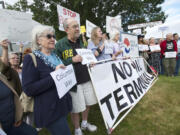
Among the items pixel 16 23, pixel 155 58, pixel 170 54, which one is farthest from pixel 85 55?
pixel 155 58

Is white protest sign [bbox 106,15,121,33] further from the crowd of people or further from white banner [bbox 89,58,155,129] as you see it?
the crowd of people

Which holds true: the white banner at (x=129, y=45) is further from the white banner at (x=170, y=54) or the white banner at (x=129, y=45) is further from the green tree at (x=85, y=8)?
the green tree at (x=85, y=8)

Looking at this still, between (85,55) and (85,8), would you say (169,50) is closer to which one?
(85,55)

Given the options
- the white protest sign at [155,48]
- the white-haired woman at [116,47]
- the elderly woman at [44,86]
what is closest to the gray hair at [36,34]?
the elderly woman at [44,86]

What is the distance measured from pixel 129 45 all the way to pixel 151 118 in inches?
87.8

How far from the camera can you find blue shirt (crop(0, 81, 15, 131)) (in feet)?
4.32

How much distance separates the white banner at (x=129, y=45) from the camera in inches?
150

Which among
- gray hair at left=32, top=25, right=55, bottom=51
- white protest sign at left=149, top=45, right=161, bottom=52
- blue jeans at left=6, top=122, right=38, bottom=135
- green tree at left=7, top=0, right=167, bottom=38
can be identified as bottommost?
blue jeans at left=6, top=122, right=38, bottom=135

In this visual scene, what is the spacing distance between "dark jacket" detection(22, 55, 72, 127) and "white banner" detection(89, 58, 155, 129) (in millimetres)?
873

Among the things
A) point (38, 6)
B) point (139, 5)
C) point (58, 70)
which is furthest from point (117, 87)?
point (139, 5)

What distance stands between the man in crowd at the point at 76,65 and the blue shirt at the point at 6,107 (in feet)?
2.73

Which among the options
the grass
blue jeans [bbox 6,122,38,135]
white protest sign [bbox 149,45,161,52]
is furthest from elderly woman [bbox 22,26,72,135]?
white protest sign [bbox 149,45,161,52]

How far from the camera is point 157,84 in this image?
16.0 ft

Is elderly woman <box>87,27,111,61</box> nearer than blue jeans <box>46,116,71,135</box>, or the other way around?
blue jeans <box>46,116,71,135</box>
